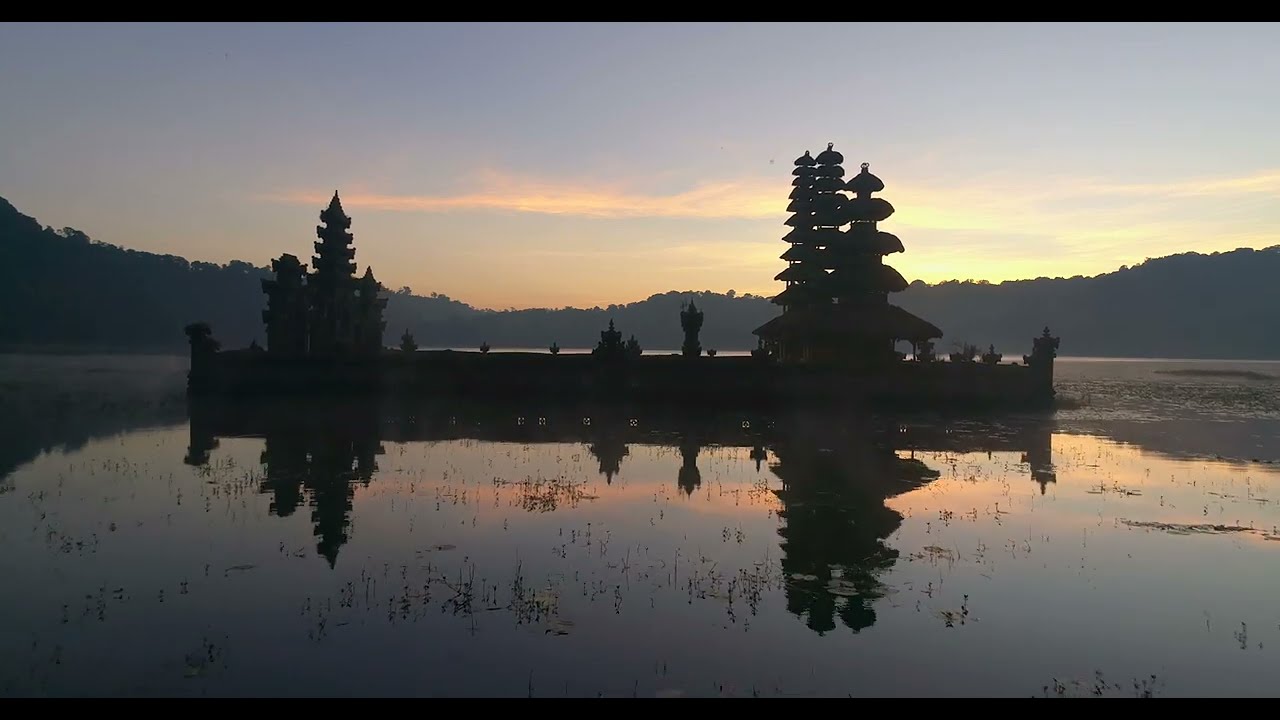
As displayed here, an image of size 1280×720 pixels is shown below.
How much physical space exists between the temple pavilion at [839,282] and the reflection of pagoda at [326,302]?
25479mm

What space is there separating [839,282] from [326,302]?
32.9 m

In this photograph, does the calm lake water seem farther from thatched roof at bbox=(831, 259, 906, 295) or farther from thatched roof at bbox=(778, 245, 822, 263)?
thatched roof at bbox=(778, 245, 822, 263)

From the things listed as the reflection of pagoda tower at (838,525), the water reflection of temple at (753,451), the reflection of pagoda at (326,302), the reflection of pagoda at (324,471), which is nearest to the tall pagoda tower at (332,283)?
the reflection of pagoda at (326,302)

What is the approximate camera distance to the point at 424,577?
10.2 m

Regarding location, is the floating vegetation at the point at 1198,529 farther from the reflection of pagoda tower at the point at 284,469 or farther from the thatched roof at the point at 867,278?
the thatched roof at the point at 867,278

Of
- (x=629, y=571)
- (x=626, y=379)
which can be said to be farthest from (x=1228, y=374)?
(x=629, y=571)

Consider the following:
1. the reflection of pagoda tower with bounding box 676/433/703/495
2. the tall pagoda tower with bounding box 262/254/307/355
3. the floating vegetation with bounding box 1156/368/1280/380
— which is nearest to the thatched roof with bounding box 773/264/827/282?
the reflection of pagoda tower with bounding box 676/433/703/495

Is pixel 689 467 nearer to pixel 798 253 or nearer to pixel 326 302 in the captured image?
pixel 798 253

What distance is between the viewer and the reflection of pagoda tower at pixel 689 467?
17375mm

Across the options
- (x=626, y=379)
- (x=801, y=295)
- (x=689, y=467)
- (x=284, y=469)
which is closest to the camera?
(x=284, y=469)

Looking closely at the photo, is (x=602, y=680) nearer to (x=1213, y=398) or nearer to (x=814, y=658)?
(x=814, y=658)

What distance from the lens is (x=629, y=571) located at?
10633mm

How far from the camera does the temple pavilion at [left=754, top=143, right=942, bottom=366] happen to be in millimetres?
42750

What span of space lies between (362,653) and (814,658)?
468 centimetres
